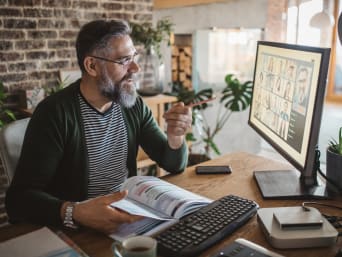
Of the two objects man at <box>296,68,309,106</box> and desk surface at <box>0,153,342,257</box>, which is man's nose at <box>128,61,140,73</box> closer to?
desk surface at <box>0,153,342,257</box>

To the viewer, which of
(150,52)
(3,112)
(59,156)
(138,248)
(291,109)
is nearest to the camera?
(138,248)

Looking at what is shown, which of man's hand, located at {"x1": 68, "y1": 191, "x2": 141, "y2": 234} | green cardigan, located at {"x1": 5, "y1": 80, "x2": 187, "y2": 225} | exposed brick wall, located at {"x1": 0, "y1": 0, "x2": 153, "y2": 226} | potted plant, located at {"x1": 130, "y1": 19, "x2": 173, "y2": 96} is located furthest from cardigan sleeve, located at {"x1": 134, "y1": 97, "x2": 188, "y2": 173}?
exposed brick wall, located at {"x1": 0, "y1": 0, "x2": 153, "y2": 226}

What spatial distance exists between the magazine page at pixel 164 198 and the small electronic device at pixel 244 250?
0.68 feet

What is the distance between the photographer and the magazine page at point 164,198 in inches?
42.4

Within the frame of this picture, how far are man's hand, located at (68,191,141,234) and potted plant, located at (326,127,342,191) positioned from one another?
27.0 inches

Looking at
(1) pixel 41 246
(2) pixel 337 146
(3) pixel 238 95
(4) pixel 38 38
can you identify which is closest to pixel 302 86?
(2) pixel 337 146

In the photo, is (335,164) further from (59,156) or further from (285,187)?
(59,156)

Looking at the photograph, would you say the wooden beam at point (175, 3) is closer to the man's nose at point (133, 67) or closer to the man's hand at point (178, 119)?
the man's nose at point (133, 67)

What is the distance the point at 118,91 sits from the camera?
157 centimetres

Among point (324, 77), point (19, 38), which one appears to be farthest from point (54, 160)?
point (19, 38)

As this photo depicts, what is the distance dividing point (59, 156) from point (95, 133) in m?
0.19

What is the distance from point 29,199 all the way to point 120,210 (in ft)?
1.04

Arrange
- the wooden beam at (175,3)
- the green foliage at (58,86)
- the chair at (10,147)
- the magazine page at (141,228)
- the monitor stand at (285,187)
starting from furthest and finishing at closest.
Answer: the wooden beam at (175,3) < the green foliage at (58,86) < the chair at (10,147) < the monitor stand at (285,187) < the magazine page at (141,228)

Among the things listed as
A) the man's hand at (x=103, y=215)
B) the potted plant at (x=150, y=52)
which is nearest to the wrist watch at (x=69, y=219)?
the man's hand at (x=103, y=215)
